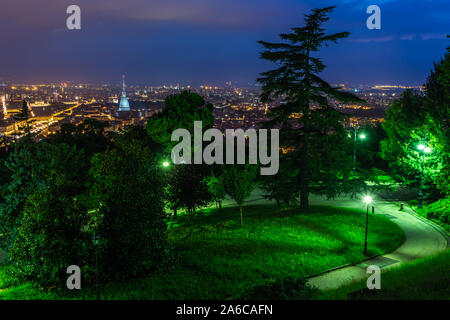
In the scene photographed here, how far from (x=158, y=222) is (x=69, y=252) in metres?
3.12

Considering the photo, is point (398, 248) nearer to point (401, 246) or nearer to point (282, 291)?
point (401, 246)

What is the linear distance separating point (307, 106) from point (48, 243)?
15.7 metres

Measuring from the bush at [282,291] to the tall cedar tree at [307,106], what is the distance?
10.9 metres

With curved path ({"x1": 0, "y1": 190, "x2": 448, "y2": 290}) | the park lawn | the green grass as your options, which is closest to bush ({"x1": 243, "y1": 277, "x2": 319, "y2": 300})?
the park lawn

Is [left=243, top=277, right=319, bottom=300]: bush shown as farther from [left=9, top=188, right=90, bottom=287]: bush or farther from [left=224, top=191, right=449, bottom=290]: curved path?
[left=9, top=188, right=90, bottom=287]: bush

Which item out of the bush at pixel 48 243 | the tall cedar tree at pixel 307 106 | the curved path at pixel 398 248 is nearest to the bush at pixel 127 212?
the bush at pixel 48 243

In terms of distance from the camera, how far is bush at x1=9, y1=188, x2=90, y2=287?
10531 millimetres

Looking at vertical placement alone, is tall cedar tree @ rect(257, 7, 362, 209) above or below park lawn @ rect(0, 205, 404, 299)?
above

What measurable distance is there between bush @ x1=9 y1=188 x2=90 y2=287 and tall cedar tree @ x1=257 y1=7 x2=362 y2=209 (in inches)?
522

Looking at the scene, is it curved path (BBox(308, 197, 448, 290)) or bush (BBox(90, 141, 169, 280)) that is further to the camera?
curved path (BBox(308, 197, 448, 290))

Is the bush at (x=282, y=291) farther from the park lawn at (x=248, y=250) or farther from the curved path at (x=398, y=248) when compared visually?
the curved path at (x=398, y=248)

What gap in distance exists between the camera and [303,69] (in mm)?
19297
